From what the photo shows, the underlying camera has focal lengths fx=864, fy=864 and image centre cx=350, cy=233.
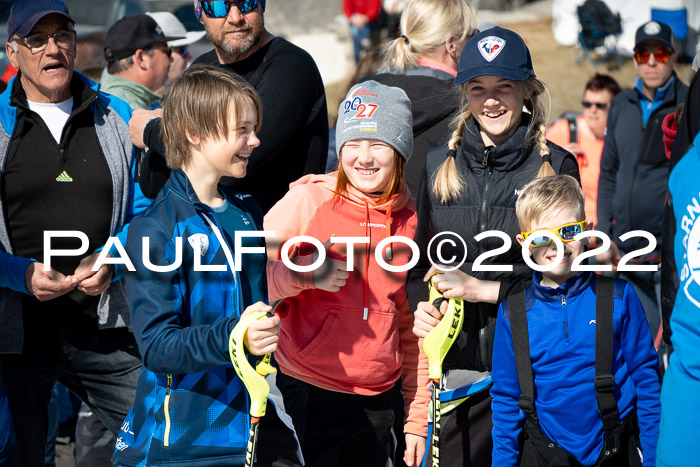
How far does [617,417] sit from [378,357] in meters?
0.89

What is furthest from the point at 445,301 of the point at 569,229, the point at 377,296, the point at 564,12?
the point at 564,12

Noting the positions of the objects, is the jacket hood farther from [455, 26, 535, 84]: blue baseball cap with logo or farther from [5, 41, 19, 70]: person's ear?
[5, 41, 19, 70]: person's ear

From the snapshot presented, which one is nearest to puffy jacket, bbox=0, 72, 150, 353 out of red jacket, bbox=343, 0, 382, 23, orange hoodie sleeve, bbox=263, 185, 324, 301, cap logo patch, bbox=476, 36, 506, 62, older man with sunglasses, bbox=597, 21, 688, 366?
orange hoodie sleeve, bbox=263, 185, 324, 301

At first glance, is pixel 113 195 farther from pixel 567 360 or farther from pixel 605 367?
pixel 605 367

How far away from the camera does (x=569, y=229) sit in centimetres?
314

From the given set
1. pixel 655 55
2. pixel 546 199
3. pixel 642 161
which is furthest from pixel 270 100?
pixel 655 55

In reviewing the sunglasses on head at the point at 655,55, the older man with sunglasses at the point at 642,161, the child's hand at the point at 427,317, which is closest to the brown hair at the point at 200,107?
the child's hand at the point at 427,317

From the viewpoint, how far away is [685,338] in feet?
7.48

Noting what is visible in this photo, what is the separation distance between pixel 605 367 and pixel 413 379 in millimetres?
804

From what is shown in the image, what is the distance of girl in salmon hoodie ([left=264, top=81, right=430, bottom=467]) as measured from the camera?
3.29 metres

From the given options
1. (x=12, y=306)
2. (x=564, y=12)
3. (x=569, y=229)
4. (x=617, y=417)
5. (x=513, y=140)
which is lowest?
(x=617, y=417)

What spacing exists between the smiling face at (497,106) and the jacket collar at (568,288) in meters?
0.60

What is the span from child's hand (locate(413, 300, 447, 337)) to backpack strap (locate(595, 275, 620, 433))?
1.79ft

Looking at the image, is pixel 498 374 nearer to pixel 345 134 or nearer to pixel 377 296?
pixel 377 296
